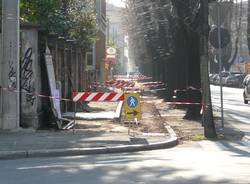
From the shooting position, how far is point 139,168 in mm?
10320

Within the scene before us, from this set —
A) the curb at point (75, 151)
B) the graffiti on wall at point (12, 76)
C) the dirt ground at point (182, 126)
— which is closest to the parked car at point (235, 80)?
the dirt ground at point (182, 126)

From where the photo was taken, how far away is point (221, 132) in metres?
17.3

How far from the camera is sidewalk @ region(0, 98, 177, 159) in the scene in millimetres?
12992

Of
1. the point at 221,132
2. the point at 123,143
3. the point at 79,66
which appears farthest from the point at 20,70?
the point at 79,66

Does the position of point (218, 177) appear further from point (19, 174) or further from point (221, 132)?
point (221, 132)

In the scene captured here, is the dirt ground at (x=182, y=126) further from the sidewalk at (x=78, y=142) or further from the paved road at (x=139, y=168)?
the paved road at (x=139, y=168)

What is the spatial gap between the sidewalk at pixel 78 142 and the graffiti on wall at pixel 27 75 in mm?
1071

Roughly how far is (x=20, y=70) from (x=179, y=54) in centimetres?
1484

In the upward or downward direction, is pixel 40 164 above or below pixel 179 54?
below

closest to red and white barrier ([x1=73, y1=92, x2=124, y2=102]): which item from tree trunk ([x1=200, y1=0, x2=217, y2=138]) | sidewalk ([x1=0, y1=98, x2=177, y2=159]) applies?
sidewalk ([x1=0, y1=98, x2=177, y2=159])

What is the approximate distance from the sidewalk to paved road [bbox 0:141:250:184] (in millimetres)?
521

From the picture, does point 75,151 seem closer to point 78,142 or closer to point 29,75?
point 78,142

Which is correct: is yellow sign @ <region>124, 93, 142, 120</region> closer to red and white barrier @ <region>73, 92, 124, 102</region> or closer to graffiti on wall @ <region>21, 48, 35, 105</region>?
red and white barrier @ <region>73, 92, 124, 102</region>

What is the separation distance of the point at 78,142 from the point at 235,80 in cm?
5482
